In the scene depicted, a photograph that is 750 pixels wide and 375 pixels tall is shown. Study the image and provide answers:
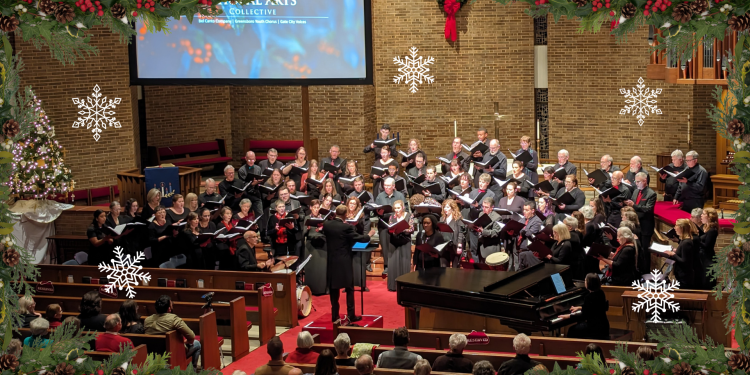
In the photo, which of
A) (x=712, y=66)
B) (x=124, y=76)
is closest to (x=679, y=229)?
(x=712, y=66)

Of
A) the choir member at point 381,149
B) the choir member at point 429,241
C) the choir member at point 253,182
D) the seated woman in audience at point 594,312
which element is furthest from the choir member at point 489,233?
the choir member at point 253,182

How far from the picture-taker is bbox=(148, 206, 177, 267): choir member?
35.8 feet

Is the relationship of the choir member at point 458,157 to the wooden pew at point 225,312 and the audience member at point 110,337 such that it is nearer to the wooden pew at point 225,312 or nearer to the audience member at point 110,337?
the wooden pew at point 225,312

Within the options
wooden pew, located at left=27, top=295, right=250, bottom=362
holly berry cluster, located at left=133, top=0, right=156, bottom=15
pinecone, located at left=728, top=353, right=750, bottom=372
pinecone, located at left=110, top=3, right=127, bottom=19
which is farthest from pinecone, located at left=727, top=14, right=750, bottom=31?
wooden pew, located at left=27, top=295, right=250, bottom=362

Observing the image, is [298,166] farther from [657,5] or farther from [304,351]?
[657,5]

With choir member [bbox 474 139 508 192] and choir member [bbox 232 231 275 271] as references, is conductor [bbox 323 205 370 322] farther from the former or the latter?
choir member [bbox 474 139 508 192]

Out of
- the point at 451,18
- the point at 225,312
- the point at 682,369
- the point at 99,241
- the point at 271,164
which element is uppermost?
the point at 451,18

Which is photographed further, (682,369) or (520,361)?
(520,361)

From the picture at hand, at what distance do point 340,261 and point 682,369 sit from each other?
5.92m

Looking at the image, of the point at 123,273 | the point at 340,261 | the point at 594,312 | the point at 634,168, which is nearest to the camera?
the point at 594,312

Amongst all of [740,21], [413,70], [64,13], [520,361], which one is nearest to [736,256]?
[740,21]

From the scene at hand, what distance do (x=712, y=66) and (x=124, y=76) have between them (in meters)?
10.0

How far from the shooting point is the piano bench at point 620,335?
8289 mm

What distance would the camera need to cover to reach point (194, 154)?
61.3 ft
